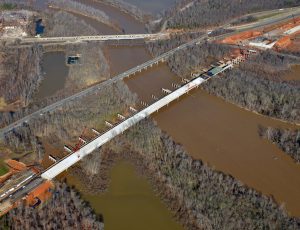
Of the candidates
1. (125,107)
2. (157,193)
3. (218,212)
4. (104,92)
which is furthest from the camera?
(104,92)

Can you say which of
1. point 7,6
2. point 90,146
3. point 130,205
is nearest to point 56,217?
point 130,205

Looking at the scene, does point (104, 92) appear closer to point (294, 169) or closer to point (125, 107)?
point (125, 107)

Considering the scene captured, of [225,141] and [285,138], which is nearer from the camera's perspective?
[285,138]

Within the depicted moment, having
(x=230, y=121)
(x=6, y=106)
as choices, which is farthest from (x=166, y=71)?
(x=6, y=106)

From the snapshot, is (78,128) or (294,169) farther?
(78,128)

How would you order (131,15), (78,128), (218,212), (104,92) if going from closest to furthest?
(218,212) → (78,128) → (104,92) → (131,15)

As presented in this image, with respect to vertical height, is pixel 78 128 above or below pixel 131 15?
below

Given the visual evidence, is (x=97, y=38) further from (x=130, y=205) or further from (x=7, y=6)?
(x=130, y=205)
